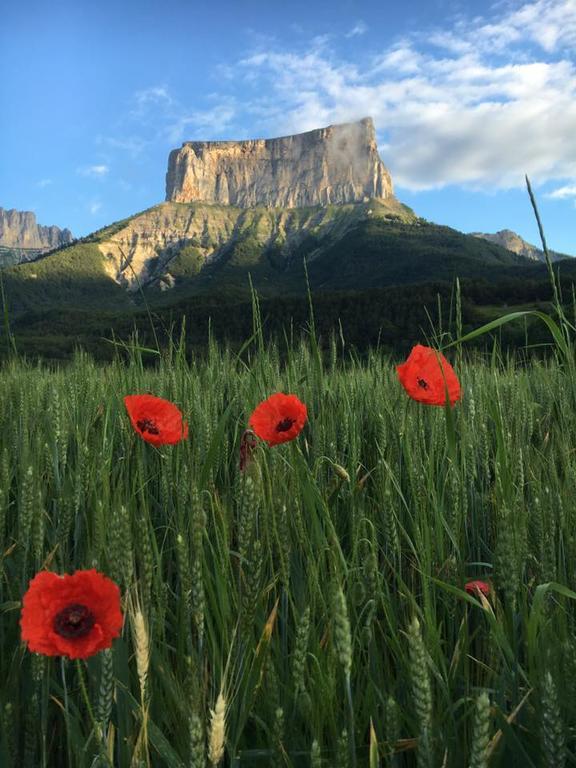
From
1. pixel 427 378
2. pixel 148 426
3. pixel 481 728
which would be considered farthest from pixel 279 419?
pixel 481 728

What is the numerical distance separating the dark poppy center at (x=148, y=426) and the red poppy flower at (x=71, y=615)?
0.72 m

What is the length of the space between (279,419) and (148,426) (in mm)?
389

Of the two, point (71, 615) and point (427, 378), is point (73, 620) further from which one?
point (427, 378)

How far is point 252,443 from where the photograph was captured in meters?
1.50

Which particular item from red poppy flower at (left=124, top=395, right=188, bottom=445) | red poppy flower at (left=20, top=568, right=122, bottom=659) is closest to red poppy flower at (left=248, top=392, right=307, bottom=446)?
red poppy flower at (left=124, top=395, right=188, bottom=445)

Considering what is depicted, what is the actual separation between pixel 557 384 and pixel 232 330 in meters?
60.8

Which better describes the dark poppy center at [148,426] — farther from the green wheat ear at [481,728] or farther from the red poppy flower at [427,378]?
the green wheat ear at [481,728]

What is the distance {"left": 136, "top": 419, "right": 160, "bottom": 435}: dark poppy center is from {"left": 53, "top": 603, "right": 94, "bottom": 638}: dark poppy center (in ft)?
2.47

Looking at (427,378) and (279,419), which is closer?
(279,419)

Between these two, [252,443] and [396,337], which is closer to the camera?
[252,443]

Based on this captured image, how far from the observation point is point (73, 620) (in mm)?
831

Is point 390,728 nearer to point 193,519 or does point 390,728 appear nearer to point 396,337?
point 193,519

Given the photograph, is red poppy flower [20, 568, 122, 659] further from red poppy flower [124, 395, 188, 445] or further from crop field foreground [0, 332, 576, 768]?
red poppy flower [124, 395, 188, 445]

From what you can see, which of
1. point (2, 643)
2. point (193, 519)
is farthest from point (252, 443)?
point (2, 643)
